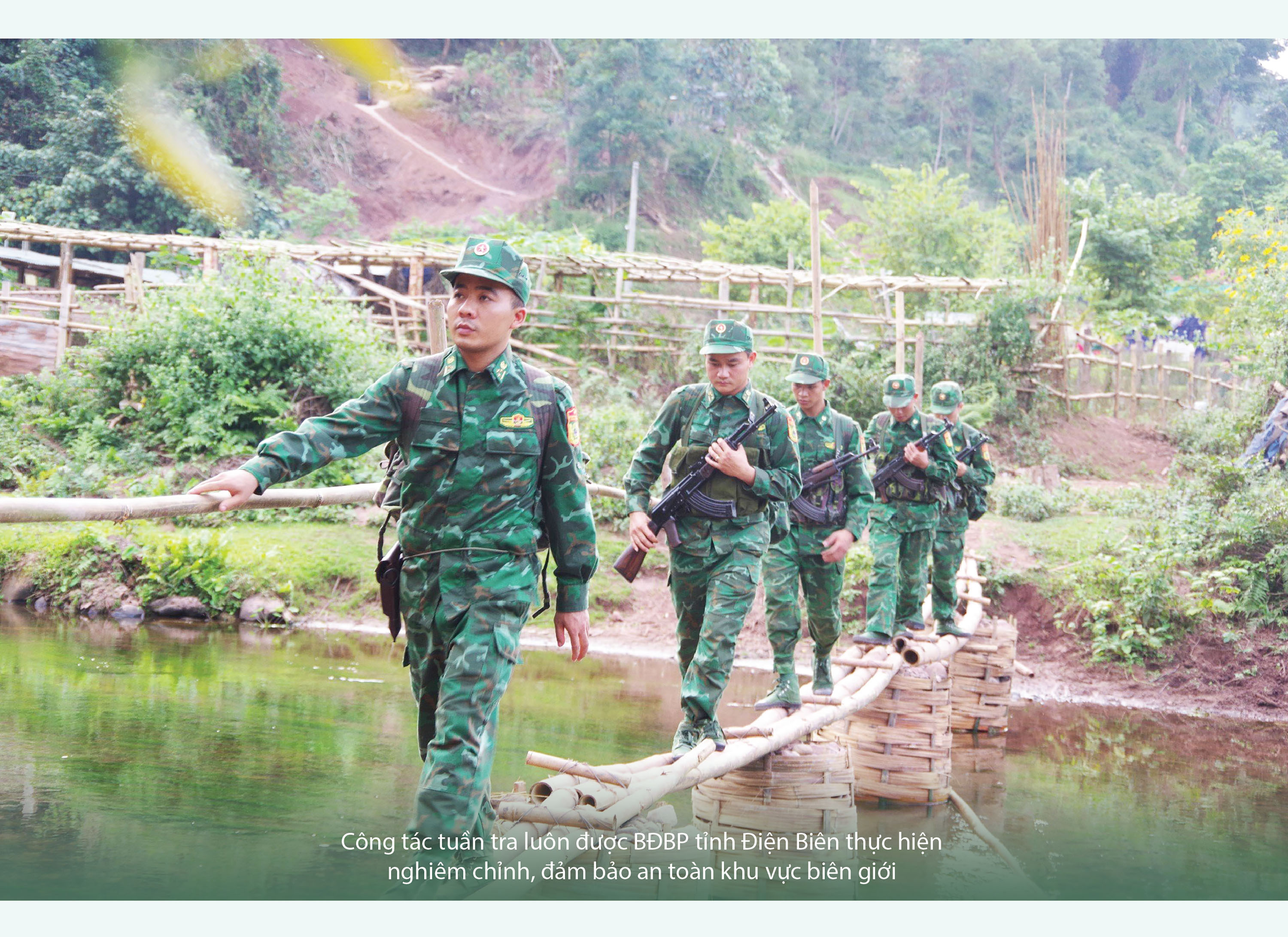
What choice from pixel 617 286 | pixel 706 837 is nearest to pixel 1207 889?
pixel 706 837

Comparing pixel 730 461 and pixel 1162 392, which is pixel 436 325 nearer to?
pixel 730 461

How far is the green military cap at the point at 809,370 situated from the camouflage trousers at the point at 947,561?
9.08ft

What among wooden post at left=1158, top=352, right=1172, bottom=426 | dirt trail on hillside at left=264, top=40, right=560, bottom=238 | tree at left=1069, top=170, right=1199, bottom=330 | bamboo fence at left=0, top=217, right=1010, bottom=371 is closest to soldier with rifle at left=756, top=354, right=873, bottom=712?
bamboo fence at left=0, top=217, right=1010, bottom=371

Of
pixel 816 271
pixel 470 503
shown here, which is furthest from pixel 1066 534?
pixel 470 503

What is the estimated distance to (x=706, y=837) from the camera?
5.27 meters

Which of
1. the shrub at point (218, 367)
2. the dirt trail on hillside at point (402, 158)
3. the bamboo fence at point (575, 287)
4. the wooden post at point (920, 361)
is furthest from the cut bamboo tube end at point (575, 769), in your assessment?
the dirt trail on hillside at point (402, 158)

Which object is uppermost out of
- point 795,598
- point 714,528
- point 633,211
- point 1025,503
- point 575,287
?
point 633,211

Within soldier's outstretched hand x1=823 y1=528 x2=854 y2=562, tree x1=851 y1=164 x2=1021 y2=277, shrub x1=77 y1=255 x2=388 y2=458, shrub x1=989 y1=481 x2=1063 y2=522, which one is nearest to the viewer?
soldier's outstretched hand x1=823 y1=528 x2=854 y2=562

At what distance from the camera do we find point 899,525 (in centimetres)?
845

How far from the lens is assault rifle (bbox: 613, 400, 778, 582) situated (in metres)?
5.33

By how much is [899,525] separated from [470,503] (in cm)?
546

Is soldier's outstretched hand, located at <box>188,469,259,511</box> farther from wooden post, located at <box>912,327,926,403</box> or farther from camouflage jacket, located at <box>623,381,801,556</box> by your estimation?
wooden post, located at <box>912,327,926,403</box>

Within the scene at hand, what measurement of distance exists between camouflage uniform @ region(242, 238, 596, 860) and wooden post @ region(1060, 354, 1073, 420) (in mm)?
18597

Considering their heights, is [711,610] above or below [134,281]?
below
